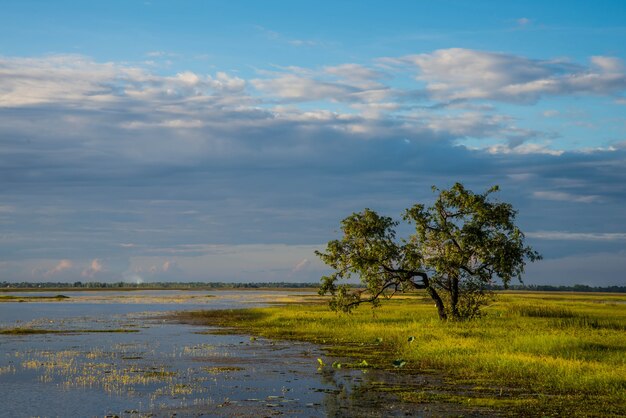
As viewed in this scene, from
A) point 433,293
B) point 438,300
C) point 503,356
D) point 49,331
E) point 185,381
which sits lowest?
point 185,381

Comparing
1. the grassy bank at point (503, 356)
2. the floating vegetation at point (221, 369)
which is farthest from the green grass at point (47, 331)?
the floating vegetation at point (221, 369)

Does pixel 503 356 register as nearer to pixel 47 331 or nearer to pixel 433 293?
pixel 433 293

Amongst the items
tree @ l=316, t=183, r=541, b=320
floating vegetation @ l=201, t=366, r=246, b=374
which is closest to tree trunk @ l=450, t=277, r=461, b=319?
tree @ l=316, t=183, r=541, b=320

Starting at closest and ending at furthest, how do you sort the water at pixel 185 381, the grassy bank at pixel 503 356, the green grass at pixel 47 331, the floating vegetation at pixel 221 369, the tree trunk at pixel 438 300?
the water at pixel 185 381 < the grassy bank at pixel 503 356 < the floating vegetation at pixel 221 369 < the green grass at pixel 47 331 < the tree trunk at pixel 438 300

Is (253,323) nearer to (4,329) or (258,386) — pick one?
(4,329)

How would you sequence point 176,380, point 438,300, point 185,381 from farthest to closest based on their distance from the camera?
point 438,300, point 176,380, point 185,381

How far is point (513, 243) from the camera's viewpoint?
47688 millimetres

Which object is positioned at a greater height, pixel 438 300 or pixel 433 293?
pixel 433 293

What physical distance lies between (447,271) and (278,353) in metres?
16.5

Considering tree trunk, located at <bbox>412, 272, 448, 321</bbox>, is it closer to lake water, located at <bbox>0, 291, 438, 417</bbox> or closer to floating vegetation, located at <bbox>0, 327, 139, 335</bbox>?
lake water, located at <bbox>0, 291, 438, 417</bbox>

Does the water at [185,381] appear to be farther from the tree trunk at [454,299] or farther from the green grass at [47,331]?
the tree trunk at [454,299]

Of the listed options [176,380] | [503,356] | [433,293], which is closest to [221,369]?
[176,380]

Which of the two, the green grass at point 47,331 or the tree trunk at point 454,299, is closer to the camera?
the green grass at point 47,331

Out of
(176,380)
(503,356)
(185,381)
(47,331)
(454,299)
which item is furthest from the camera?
(47,331)
